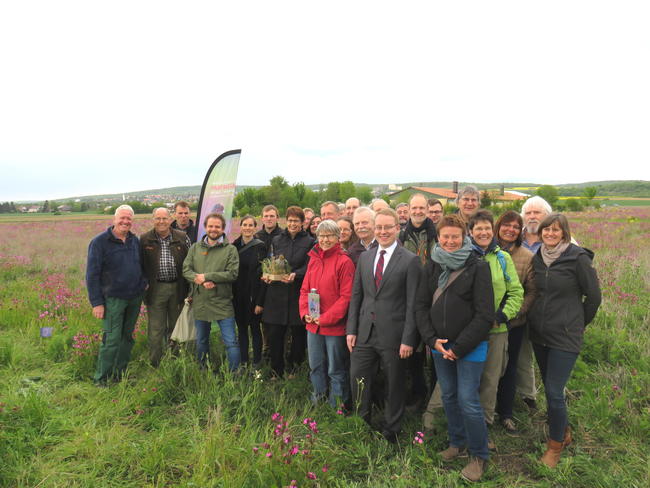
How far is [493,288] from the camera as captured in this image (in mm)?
2947

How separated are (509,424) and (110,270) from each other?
15.2 feet

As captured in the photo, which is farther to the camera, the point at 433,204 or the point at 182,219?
the point at 182,219

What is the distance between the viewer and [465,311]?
2879 mm

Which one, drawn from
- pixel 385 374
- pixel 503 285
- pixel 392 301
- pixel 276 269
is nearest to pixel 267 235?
pixel 276 269

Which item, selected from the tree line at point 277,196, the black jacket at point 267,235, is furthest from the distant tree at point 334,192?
the black jacket at point 267,235

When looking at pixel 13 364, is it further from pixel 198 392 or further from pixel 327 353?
pixel 327 353

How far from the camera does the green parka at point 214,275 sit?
4.40m

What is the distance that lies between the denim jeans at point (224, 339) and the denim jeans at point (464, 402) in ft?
8.04

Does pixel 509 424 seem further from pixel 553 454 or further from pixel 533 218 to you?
pixel 533 218

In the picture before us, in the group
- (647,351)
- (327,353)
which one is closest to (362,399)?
(327,353)

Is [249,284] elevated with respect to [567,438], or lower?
elevated

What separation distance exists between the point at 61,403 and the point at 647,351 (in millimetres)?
6746

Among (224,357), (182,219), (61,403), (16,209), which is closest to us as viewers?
(61,403)

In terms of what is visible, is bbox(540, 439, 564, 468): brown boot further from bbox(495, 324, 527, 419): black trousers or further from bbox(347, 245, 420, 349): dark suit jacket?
bbox(347, 245, 420, 349): dark suit jacket
